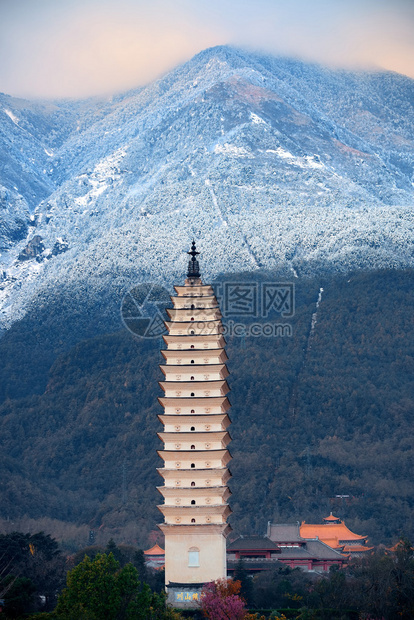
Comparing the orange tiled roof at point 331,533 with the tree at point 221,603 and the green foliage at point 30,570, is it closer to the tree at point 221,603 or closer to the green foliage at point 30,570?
the green foliage at point 30,570

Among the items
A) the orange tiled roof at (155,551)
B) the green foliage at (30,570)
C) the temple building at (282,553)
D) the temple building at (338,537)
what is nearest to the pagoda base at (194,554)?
the green foliage at (30,570)

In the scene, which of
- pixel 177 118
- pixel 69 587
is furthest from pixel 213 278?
pixel 69 587

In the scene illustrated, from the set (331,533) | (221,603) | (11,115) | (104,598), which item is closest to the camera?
(104,598)

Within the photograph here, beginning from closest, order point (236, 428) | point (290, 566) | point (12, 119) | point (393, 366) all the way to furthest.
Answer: point (290, 566)
point (236, 428)
point (393, 366)
point (12, 119)

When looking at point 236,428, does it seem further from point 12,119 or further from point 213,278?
point 12,119

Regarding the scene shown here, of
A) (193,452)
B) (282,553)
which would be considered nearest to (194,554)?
(193,452)

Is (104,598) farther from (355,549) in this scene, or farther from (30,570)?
(355,549)

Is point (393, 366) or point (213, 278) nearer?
point (393, 366)

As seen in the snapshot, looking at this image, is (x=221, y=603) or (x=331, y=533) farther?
(x=331, y=533)

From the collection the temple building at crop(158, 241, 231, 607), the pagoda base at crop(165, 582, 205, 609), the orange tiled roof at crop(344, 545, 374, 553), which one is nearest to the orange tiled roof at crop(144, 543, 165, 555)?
the orange tiled roof at crop(344, 545, 374, 553)
